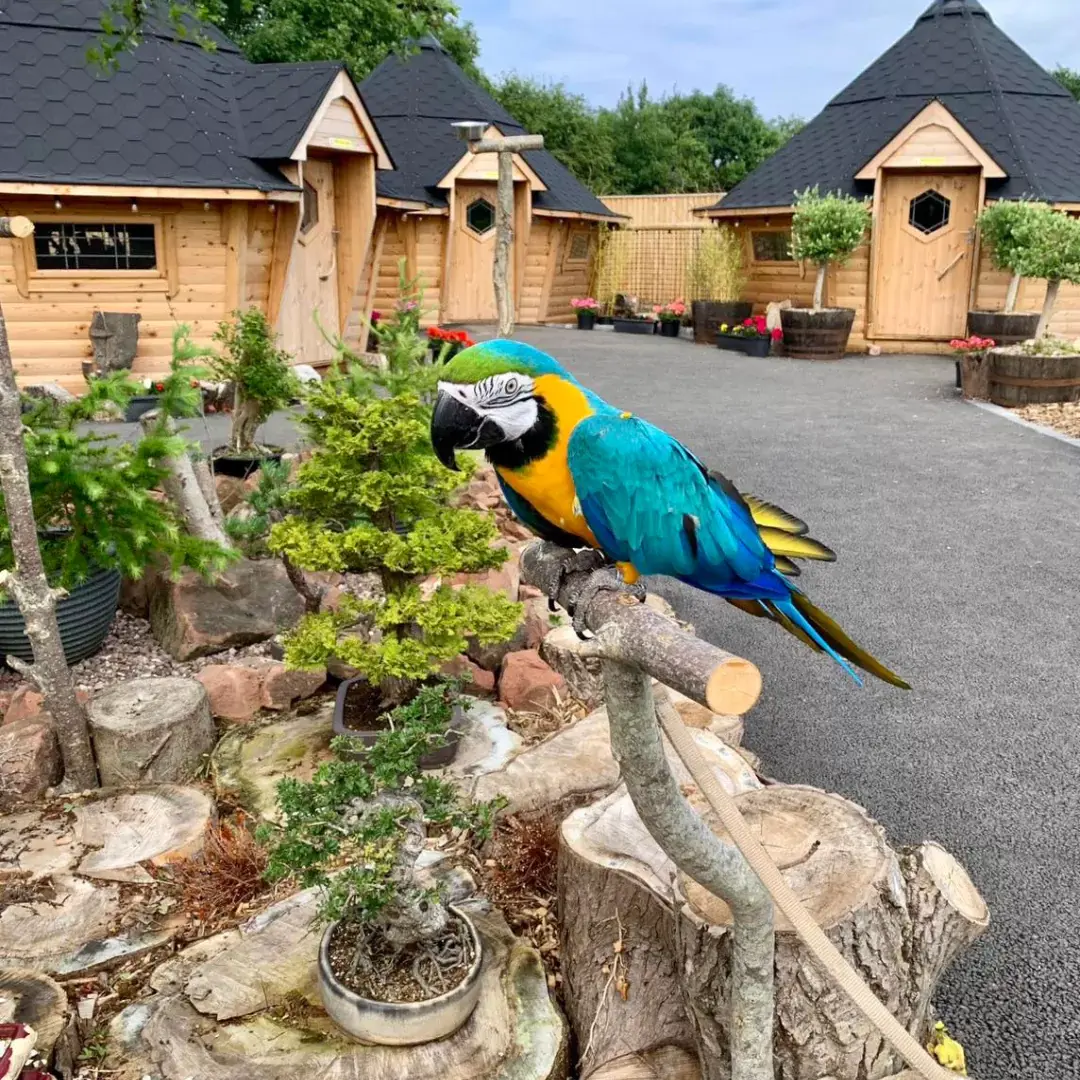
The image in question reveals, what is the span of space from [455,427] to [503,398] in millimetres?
117

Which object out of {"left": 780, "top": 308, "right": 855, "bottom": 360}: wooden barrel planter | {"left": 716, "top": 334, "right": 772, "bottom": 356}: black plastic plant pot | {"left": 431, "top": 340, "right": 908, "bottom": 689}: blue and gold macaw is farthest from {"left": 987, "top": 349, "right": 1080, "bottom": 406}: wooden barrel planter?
{"left": 431, "top": 340, "right": 908, "bottom": 689}: blue and gold macaw

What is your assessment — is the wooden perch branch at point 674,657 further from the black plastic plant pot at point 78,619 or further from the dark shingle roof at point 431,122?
the dark shingle roof at point 431,122

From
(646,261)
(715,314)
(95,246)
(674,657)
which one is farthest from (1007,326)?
(674,657)

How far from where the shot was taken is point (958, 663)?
4883 mm

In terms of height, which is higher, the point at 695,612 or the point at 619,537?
the point at 619,537

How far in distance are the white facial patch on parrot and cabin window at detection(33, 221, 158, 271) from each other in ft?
30.4

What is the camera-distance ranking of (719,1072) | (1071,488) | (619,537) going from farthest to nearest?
(1071,488) < (719,1072) < (619,537)

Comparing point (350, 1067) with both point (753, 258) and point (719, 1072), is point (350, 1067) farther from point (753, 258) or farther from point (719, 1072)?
point (753, 258)

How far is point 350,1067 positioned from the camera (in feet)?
7.38

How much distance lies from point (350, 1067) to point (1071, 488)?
7.66 metres

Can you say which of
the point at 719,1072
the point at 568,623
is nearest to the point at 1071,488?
the point at 568,623

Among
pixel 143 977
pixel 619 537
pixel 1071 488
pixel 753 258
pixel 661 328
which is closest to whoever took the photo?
pixel 619 537

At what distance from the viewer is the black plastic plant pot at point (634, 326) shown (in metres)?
20.1

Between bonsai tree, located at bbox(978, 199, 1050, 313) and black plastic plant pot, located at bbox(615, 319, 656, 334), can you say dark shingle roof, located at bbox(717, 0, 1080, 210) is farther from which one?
black plastic plant pot, located at bbox(615, 319, 656, 334)
